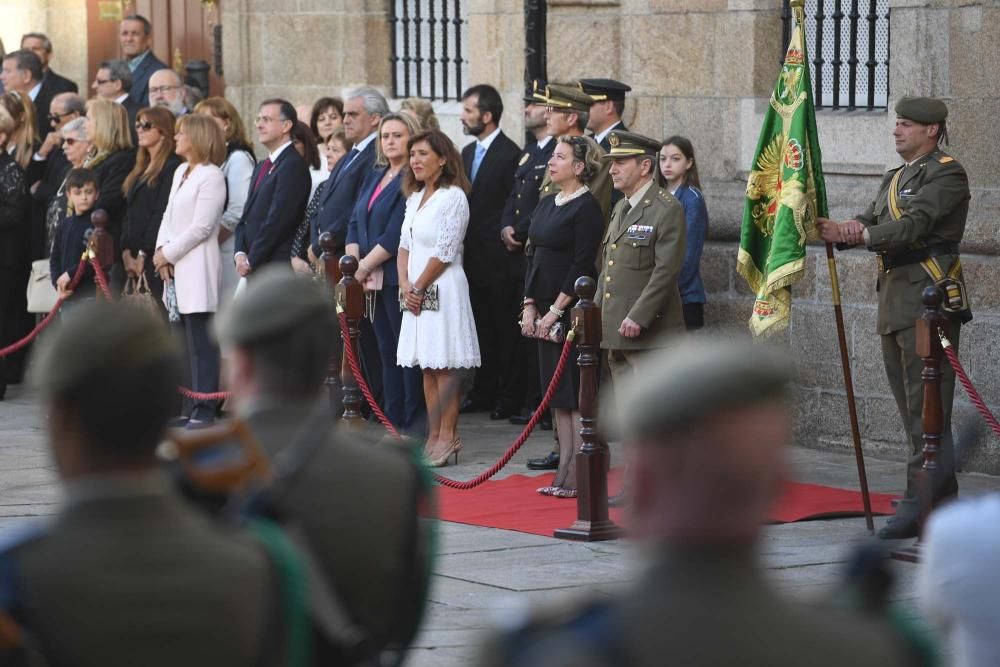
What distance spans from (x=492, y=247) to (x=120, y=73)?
3.96 m

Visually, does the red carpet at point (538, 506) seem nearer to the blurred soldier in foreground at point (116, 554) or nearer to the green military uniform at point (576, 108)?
the green military uniform at point (576, 108)

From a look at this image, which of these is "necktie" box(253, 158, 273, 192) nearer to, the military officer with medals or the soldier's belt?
the military officer with medals

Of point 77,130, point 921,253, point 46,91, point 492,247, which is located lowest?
point 492,247

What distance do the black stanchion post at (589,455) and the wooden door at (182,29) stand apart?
29.3ft

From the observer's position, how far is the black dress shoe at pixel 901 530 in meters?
7.88

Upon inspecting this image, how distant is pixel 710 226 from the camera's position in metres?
10.9

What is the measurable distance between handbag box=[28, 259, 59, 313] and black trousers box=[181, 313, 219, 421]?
1236 millimetres

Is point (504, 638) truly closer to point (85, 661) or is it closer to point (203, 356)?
point (85, 661)

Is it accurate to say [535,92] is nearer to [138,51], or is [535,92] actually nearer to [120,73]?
[120,73]

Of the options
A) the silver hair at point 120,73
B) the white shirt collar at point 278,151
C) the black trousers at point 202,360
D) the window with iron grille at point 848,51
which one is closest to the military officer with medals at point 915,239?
the window with iron grille at point 848,51

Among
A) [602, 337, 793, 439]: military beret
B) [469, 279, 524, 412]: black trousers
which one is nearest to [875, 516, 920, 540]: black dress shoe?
[469, 279, 524, 412]: black trousers

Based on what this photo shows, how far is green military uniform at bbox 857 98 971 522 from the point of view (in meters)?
8.17

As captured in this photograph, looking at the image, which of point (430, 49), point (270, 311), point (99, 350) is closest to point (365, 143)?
point (430, 49)

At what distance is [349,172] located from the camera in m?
11.0
